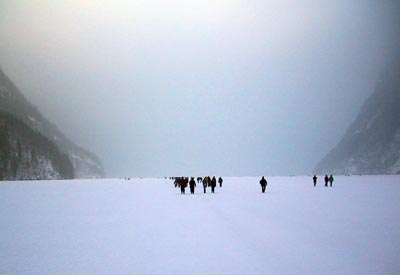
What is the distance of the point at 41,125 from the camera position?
6093 inches

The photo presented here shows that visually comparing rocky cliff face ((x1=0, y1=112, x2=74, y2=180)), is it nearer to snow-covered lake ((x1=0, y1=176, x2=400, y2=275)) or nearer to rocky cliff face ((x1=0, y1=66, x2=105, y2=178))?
rocky cliff face ((x1=0, y1=66, x2=105, y2=178))

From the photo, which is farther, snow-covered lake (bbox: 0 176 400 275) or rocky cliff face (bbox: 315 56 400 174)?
rocky cliff face (bbox: 315 56 400 174)

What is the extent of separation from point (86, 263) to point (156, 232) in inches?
166

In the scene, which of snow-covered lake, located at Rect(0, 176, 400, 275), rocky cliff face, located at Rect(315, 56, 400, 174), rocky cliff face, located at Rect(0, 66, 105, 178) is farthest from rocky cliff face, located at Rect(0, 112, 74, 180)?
rocky cliff face, located at Rect(315, 56, 400, 174)

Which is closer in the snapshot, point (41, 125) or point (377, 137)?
point (41, 125)

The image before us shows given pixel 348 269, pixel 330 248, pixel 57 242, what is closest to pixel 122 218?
pixel 57 242

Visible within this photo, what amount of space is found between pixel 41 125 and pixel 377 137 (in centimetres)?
13363

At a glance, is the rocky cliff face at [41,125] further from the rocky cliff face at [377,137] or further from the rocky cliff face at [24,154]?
the rocky cliff face at [377,137]

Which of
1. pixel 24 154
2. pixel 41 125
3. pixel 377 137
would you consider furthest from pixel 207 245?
pixel 377 137

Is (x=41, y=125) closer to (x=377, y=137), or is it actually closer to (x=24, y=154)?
(x=24, y=154)

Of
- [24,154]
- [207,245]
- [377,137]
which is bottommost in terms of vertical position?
[207,245]

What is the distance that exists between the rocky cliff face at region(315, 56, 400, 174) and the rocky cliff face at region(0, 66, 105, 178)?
114501 mm

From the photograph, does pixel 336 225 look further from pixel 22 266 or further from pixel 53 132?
pixel 53 132

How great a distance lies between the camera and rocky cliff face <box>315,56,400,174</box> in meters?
147
